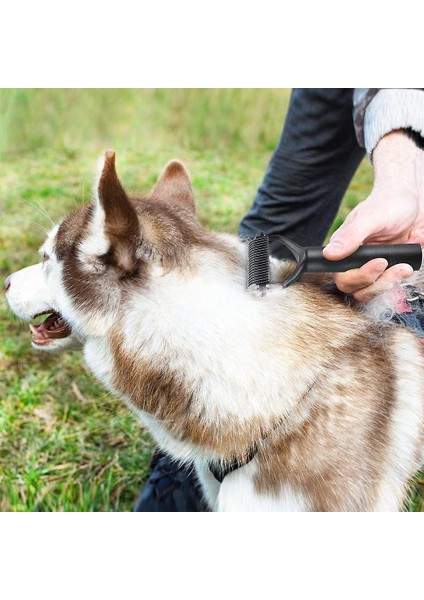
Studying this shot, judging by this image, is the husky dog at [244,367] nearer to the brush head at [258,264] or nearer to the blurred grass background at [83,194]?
the brush head at [258,264]

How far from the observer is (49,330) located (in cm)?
193

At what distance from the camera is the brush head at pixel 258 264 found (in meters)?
1.58

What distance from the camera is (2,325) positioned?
3383 mm

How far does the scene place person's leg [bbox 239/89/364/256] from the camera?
296cm

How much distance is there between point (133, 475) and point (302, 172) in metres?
1.99

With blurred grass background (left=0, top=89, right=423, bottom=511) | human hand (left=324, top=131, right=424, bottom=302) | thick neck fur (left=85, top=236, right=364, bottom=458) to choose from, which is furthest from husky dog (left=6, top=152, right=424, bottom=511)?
blurred grass background (left=0, top=89, right=423, bottom=511)

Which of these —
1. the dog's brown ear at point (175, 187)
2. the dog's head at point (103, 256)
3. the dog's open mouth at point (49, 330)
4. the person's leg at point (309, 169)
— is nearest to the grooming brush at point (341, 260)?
the dog's head at point (103, 256)

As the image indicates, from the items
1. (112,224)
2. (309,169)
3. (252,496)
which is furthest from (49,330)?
(309,169)

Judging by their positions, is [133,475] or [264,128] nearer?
[133,475]

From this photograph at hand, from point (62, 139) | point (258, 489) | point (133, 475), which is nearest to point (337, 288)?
point (258, 489)

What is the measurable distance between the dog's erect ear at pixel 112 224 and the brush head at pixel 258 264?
354 mm

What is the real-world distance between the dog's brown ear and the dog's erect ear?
51 cm

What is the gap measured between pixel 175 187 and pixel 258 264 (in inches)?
29.4
